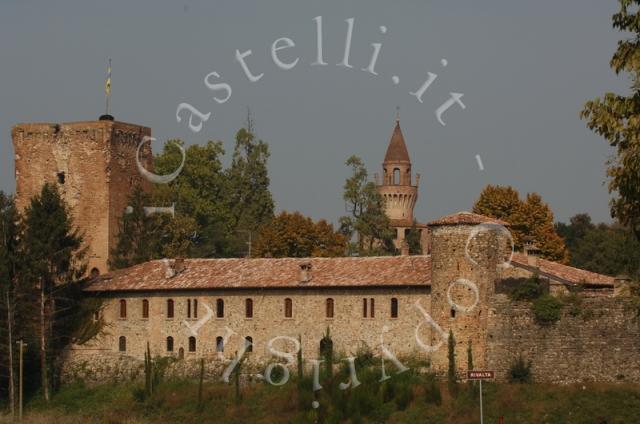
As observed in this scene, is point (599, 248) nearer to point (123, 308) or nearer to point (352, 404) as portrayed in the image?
point (123, 308)

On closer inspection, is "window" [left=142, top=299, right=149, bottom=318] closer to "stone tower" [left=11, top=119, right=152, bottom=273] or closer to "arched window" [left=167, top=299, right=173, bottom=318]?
"arched window" [left=167, top=299, right=173, bottom=318]

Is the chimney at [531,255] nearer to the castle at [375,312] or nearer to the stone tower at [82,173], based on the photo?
the castle at [375,312]

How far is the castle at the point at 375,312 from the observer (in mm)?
48438

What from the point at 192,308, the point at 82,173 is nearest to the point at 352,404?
the point at 192,308

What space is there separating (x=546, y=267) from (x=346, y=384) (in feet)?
28.8

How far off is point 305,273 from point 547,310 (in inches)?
377

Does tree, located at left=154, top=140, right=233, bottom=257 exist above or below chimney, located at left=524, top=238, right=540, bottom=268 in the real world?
above

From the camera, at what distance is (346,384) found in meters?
50.3

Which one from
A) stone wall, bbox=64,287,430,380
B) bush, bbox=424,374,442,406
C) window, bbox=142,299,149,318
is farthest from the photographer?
window, bbox=142,299,149,318

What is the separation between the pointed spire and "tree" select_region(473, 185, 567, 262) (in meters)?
17.4

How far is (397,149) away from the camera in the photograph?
296 feet

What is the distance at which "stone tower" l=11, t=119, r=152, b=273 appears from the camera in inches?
2694

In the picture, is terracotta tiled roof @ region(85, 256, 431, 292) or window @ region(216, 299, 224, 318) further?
window @ region(216, 299, 224, 318)

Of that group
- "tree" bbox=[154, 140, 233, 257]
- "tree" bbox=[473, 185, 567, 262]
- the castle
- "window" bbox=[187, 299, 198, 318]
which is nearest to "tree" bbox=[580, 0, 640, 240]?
the castle
